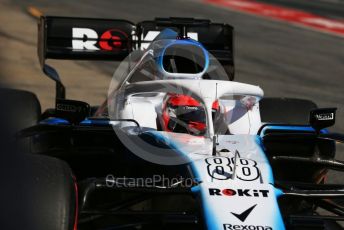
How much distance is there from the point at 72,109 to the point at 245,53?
22.3 ft

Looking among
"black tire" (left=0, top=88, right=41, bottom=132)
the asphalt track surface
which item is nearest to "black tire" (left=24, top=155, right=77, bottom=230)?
"black tire" (left=0, top=88, right=41, bottom=132)

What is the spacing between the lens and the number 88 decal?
4500 mm

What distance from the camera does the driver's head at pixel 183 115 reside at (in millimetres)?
5152

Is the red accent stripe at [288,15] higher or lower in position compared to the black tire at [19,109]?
lower

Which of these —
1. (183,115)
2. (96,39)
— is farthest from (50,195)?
(96,39)

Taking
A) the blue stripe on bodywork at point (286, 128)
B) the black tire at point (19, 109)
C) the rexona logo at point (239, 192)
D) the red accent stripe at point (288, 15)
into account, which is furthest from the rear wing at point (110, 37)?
the red accent stripe at point (288, 15)

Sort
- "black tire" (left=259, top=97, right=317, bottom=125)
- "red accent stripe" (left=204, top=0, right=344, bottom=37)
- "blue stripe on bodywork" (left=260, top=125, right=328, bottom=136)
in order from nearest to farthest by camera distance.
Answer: "blue stripe on bodywork" (left=260, top=125, right=328, bottom=136) → "black tire" (left=259, top=97, right=317, bottom=125) → "red accent stripe" (left=204, top=0, right=344, bottom=37)

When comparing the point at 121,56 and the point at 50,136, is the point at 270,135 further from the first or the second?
the point at 121,56


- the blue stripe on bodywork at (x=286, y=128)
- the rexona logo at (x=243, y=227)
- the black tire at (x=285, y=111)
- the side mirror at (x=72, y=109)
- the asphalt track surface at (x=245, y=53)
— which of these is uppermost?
the side mirror at (x=72, y=109)

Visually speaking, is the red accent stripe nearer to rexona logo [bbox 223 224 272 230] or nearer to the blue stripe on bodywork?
the blue stripe on bodywork

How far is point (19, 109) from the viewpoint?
5691 mm

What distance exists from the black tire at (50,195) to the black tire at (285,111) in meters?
2.53

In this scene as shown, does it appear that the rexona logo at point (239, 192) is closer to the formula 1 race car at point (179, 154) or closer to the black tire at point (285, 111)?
the formula 1 race car at point (179, 154)

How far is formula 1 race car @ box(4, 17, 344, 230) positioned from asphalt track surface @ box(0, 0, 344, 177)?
2.70m
